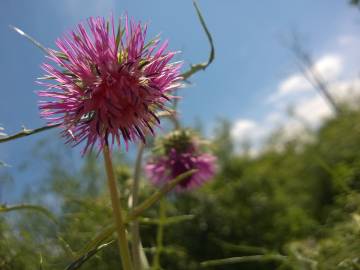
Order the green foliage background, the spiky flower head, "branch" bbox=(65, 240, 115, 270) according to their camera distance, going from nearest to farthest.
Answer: "branch" bbox=(65, 240, 115, 270) → the green foliage background → the spiky flower head

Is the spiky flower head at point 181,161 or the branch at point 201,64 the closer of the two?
the branch at point 201,64

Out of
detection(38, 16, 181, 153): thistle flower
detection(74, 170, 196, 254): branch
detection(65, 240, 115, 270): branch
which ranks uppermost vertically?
detection(38, 16, 181, 153): thistle flower

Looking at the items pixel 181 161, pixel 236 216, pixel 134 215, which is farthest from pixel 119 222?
pixel 236 216

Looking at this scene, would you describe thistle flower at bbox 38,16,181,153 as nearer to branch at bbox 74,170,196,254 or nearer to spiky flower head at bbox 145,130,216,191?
branch at bbox 74,170,196,254

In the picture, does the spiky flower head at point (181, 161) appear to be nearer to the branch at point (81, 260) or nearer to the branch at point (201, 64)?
the branch at point (201, 64)

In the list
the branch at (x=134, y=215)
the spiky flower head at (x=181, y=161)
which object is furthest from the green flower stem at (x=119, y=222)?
the spiky flower head at (x=181, y=161)

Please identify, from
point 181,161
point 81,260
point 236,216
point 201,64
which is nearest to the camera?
point 81,260

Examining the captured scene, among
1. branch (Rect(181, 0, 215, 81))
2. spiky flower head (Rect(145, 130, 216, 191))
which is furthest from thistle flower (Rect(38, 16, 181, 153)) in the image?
spiky flower head (Rect(145, 130, 216, 191))

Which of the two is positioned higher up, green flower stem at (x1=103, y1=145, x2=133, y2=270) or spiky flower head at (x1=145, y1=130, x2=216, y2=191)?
spiky flower head at (x1=145, y1=130, x2=216, y2=191)

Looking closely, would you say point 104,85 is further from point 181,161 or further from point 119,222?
point 181,161
